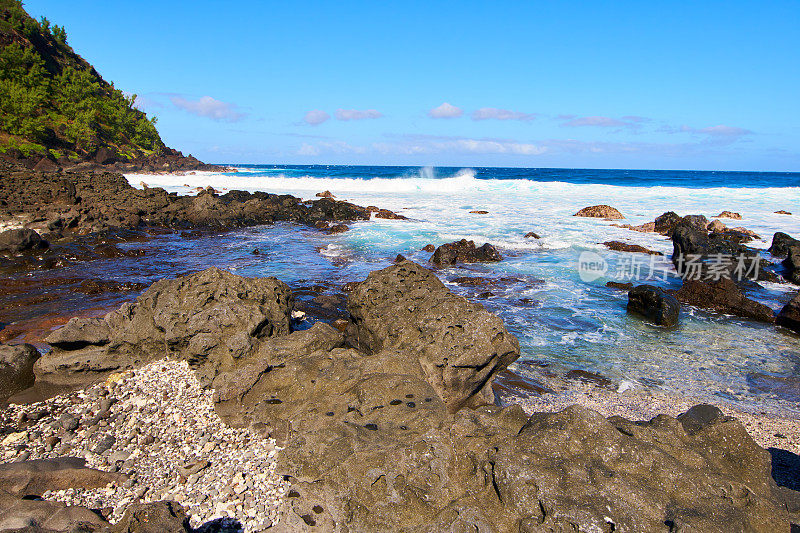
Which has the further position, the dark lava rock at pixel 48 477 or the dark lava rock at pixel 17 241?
the dark lava rock at pixel 17 241

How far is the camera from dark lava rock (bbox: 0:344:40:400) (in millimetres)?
5059

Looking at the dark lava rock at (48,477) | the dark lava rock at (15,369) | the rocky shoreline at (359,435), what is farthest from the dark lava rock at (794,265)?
the dark lava rock at (15,369)

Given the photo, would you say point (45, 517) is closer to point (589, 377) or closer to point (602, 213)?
point (589, 377)

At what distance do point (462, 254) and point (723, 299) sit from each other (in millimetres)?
6724

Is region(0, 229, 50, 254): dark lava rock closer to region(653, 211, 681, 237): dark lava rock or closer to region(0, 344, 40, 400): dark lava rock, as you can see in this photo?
region(0, 344, 40, 400): dark lava rock

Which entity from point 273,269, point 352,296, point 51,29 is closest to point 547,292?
point 352,296

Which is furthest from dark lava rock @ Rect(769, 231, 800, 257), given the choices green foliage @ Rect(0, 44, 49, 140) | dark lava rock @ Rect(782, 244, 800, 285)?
green foliage @ Rect(0, 44, 49, 140)

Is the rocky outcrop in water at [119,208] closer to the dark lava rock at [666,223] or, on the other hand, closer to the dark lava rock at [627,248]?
the dark lava rock at [627,248]

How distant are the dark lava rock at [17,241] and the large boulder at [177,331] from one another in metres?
8.74

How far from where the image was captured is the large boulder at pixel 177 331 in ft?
16.8

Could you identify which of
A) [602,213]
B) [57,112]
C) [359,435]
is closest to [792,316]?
[359,435]

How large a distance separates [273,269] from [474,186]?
128 ft

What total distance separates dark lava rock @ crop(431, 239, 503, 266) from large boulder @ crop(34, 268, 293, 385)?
26.4 ft

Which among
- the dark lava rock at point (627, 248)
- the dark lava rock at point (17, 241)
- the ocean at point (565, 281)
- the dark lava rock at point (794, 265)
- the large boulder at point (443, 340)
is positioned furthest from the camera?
the dark lava rock at point (627, 248)
